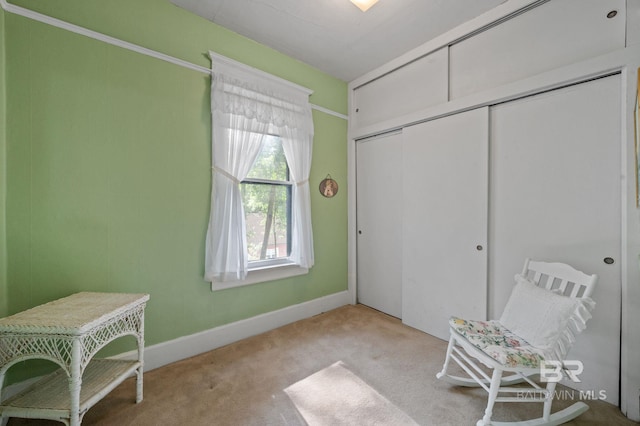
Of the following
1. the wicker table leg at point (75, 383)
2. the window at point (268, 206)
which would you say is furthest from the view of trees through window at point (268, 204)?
the wicker table leg at point (75, 383)

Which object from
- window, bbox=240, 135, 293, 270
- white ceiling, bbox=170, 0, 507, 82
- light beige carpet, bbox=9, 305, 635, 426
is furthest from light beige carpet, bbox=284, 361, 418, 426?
white ceiling, bbox=170, 0, 507, 82

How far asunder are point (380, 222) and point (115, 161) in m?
2.57

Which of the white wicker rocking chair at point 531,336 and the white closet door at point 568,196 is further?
the white closet door at point 568,196

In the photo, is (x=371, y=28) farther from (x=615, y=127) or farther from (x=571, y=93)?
(x=615, y=127)

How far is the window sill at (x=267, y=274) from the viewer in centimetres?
234

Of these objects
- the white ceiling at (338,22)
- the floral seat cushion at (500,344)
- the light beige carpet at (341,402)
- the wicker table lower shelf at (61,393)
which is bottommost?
the light beige carpet at (341,402)

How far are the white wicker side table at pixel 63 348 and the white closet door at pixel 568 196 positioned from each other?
109 inches

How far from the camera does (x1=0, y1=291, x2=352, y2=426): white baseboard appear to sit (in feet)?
6.40

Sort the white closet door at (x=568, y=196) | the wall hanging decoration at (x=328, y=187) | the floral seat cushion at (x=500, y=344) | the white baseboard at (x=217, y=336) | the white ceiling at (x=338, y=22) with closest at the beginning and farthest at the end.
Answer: the floral seat cushion at (x=500, y=344), the white closet door at (x=568, y=196), the white baseboard at (x=217, y=336), the white ceiling at (x=338, y=22), the wall hanging decoration at (x=328, y=187)

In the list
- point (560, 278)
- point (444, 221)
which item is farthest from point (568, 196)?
point (444, 221)

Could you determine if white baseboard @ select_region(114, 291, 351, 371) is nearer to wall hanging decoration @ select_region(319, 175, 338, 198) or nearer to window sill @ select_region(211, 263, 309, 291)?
window sill @ select_region(211, 263, 309, 291)

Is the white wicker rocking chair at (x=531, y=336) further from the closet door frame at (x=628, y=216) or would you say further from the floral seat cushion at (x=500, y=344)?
the closet door frame at (x=628, y=216)

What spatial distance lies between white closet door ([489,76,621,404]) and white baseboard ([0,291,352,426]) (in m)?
1.77

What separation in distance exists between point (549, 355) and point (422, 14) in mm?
2602
